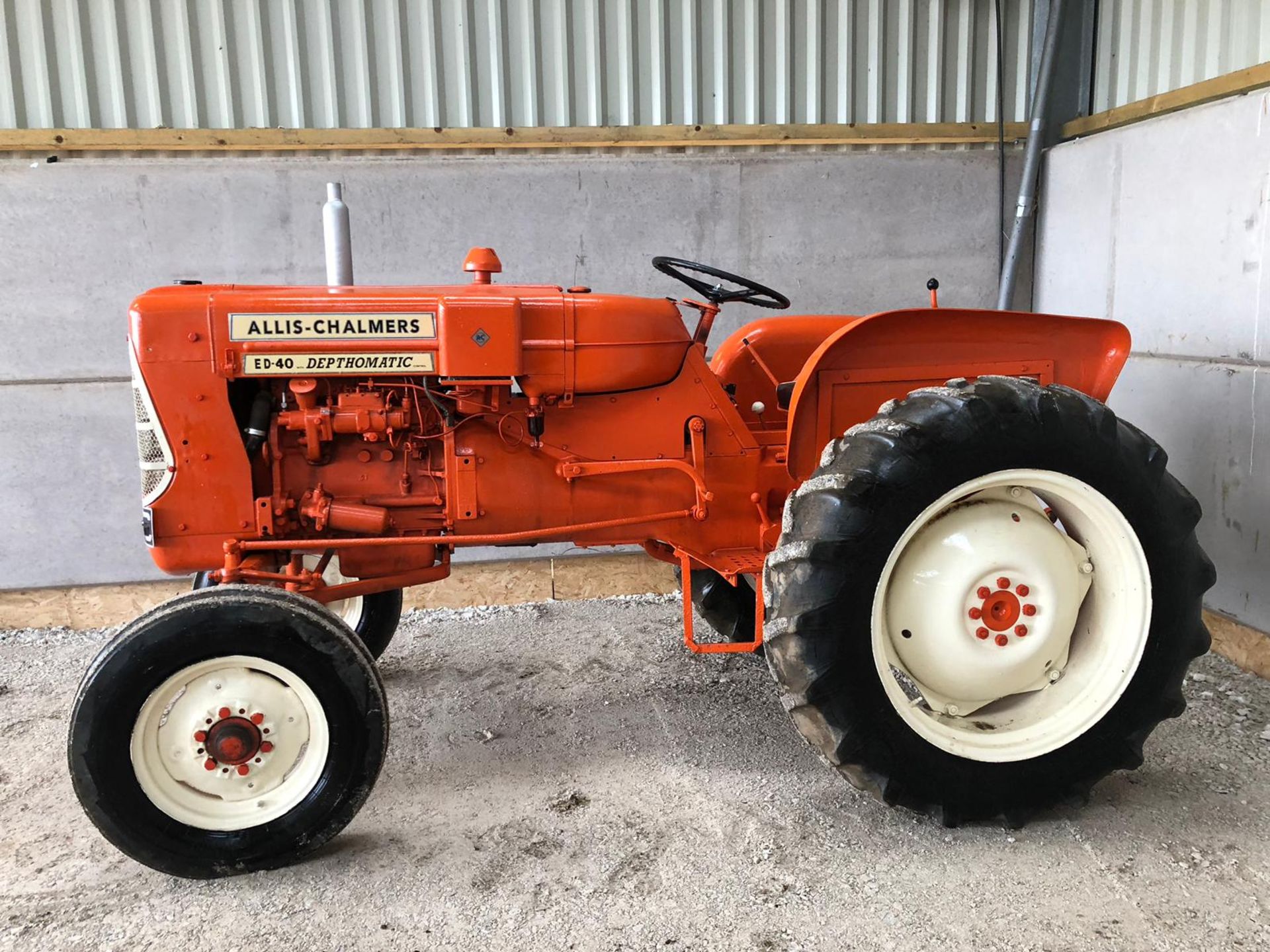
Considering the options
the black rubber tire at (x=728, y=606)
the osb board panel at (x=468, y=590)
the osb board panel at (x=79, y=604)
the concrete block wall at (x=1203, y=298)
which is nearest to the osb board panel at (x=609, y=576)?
the osb board panel at (x=468, y=590)

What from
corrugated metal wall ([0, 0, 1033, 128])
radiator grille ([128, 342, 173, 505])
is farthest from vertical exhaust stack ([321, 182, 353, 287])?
corrugated metal wall ([0, 0, 1033, 128])

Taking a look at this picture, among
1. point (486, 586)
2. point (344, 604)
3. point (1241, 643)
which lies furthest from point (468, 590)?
point (1241, 643)

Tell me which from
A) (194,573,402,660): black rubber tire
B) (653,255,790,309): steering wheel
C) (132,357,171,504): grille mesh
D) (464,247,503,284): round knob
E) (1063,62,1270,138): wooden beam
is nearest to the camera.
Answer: (132,357,171,504): grille mesh

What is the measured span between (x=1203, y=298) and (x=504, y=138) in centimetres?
259

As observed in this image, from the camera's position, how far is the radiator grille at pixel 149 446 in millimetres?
2215

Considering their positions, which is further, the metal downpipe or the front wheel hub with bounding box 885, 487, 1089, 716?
the metal downpipe

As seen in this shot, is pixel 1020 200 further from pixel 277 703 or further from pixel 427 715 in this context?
pixel 277 703

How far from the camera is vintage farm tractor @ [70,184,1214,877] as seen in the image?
→ 1964 millimetres

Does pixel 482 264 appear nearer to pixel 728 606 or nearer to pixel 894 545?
pixel 894 545

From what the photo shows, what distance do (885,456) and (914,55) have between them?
2.70 meters

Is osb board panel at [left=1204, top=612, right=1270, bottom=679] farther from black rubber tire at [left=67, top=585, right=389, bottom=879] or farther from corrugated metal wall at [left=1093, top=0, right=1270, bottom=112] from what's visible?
black rubber tire at [left=67, top=585, right=389, bottom=879]

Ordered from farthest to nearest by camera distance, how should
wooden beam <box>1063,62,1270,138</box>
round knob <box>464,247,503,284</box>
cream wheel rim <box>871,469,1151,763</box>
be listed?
wooden beam <box>1063,62,1270,138</box>, round knob <box>464,247,503,284</box>, cream wheel rim <box>871,469,1151,763</box>

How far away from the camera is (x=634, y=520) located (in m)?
2.50

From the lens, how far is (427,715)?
9.27ft
